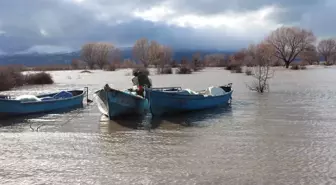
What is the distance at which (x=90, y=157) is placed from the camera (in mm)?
10883

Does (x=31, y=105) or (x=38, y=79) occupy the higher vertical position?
(x=38, y=79)

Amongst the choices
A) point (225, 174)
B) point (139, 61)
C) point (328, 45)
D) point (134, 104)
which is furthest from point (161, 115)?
point (328, 45)

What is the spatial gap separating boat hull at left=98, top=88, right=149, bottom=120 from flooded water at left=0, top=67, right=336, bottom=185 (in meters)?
0.60

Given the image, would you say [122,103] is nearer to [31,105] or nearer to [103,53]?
[31,105]

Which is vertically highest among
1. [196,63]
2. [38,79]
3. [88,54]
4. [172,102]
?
[88,54]

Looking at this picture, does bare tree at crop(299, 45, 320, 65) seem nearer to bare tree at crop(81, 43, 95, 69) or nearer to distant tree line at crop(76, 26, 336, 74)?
distant tree line at crop(76, 26, 336, 74)

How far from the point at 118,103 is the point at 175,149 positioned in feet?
20.8

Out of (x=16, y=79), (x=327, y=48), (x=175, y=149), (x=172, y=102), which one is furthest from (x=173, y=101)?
(x=327, y=48)

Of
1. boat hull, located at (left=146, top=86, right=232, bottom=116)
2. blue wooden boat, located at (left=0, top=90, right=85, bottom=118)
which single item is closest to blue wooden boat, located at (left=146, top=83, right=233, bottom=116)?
boat hull, located at (left=146, top=86, right=232, bottom=116)

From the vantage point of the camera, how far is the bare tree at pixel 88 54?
116 m

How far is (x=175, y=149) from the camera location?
11641 millimetres

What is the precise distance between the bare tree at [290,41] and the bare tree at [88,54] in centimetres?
5114

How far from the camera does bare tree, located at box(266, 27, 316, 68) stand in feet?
308

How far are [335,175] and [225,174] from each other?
96.9 inches
